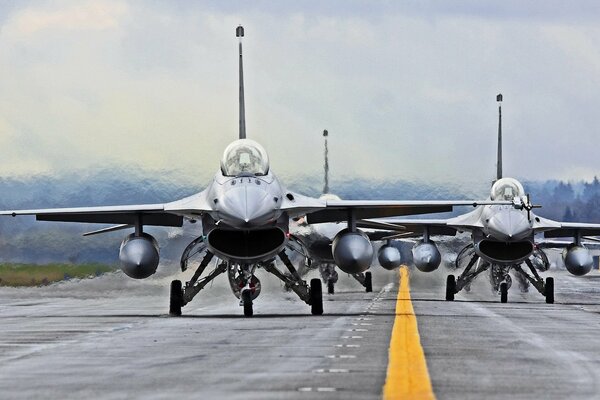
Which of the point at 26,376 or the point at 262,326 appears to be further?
the point at 262,326

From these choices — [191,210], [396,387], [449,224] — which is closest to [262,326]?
[191,210]

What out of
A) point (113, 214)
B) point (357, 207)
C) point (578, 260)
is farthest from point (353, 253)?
point (578, 260)

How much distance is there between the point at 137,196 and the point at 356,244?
1368 cm

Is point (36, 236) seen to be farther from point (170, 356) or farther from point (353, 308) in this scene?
point (170, 356)

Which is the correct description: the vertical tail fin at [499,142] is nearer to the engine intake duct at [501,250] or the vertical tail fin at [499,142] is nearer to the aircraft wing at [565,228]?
the aircraft wing at [565,228]

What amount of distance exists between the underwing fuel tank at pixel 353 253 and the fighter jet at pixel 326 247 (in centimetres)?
951

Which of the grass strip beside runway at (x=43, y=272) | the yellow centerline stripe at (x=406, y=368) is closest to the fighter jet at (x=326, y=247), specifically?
the grass strip beside runway at (x=43, y=272)

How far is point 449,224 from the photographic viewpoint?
130 ft

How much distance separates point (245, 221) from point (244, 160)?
1.75m

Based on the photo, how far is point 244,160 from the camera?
26.4 metres

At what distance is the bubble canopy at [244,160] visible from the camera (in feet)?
86.4

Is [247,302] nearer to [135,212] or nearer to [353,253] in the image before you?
[353,253]

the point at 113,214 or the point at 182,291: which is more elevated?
the point at 113,214

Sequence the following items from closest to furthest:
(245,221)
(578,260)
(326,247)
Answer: (245,221), (578,260), (326,247)
